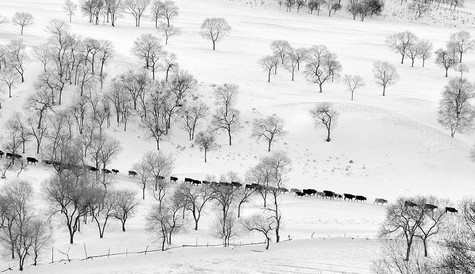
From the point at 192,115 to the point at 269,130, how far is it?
15.6 meters

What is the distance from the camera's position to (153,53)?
12519 centimetres

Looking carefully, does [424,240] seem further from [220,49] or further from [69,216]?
[220,49]

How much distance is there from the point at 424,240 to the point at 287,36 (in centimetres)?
9991

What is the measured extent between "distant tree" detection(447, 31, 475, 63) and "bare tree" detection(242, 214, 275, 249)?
82569 millimetres

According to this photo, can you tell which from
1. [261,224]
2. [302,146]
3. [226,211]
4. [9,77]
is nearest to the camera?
[261,224]

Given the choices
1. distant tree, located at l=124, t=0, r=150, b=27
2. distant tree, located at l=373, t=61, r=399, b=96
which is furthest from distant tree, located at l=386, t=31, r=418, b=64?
distant tree, located at l=124, t=0, r=150, b=27

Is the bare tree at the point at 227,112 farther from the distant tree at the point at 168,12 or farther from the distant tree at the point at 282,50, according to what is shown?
the distant tree at the point at 168,12

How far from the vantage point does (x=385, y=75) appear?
12369cm

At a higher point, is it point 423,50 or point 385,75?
point 423,50

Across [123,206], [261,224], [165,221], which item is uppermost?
[123,206]

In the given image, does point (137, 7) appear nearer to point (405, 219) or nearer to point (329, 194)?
point (329, 194)

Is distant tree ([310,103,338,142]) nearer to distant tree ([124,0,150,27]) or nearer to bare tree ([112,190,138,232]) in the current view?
bare tree ([112,190,138,232])

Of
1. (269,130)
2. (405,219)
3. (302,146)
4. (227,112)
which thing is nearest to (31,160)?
(227,112)

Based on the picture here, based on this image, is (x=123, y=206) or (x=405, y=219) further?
(x=123, y=206)
